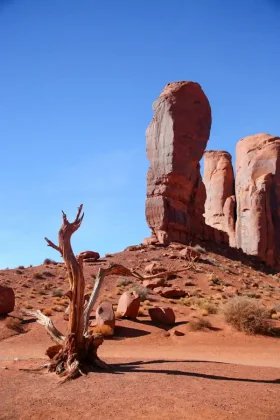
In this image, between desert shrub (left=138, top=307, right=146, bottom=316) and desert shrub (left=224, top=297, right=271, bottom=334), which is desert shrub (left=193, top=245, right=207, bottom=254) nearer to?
desert shrub (left=138, top=307, right=146, bottom=316)

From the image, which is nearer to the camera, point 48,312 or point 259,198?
point 48,312

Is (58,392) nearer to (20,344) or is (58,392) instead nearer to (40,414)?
(40,414)

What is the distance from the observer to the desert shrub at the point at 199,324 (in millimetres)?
19477

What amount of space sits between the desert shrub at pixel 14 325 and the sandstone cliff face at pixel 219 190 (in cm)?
4162

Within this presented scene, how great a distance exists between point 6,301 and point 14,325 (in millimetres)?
2128

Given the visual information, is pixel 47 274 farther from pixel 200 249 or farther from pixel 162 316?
pixel 162 316

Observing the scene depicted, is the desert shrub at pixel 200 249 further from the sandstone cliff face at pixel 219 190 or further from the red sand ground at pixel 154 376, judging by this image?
the sandstone cliff face at pixel 219 190

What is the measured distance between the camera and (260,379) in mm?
10711

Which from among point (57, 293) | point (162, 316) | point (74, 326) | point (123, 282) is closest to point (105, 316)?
point (162, 316)

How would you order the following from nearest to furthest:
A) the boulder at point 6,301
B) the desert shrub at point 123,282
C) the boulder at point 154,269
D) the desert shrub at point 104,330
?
the desert shrub at point 104,330, the boulder at point 6,301, the desert shrub at point 123,282, the boulder at point 154,269

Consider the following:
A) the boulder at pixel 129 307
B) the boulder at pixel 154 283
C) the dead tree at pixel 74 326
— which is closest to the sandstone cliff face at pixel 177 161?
the boulder at pixel 154 283

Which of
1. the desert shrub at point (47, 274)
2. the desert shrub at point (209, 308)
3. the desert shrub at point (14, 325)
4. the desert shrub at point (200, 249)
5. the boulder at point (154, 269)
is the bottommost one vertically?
the desert shrub at point (14, 325)

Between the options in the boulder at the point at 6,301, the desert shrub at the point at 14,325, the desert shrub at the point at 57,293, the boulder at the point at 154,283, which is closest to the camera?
the desert shrub at the point at 14,325

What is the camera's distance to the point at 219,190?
61.9 metres
